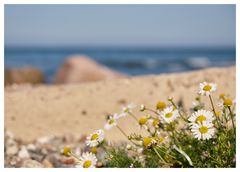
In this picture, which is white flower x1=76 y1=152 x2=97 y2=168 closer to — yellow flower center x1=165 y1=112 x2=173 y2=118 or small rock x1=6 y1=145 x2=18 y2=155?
yellow flower center x1=165 y1=112 x2=173 y2=118

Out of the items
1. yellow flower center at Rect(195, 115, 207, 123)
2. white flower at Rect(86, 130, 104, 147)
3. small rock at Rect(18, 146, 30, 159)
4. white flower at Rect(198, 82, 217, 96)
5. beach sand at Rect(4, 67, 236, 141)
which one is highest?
beach sand at Rect(4, 67, 236, 141)

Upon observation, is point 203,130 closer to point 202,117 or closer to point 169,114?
point 202,117

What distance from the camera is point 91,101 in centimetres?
517

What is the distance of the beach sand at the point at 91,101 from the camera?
4.63 m

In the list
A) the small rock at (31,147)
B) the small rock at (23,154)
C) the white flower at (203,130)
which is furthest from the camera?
the small rock at (31,147)

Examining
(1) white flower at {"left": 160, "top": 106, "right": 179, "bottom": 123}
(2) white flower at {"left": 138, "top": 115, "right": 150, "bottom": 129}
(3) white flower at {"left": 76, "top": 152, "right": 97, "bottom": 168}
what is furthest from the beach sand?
(3) white flower at {"left": 76, "top": 152, "right": 97, "bottom": 168}

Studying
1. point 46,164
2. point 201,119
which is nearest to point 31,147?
point 46,164

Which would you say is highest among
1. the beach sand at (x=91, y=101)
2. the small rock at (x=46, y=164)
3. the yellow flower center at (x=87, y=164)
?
the beach sand at (x=91, y=101)

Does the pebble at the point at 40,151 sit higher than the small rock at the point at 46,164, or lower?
higher

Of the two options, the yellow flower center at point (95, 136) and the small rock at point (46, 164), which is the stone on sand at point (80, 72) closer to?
the small rock at point (46, 164)

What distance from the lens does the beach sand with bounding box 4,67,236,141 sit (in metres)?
4.63

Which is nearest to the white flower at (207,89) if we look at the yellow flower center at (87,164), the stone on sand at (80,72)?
the yellow flower center at (87,164)

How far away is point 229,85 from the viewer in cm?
468
